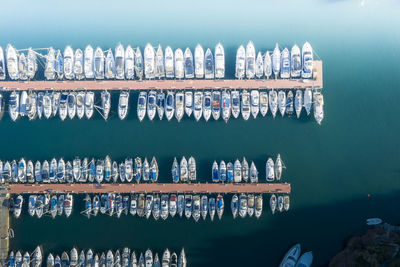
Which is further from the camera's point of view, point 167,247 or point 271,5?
point 271,5

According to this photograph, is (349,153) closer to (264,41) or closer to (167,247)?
(264,41)

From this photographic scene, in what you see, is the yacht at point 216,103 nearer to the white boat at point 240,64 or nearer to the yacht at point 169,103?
the white boat at point 240,64

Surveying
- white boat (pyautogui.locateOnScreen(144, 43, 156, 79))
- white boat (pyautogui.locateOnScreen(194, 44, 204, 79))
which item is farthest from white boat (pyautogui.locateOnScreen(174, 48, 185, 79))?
white boat (pyautogui.locateOnScreen(144, 43, 156, 79))

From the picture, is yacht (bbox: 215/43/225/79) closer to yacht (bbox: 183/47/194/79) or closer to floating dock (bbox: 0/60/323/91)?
floating dock (bbox: 0/60/323/91)

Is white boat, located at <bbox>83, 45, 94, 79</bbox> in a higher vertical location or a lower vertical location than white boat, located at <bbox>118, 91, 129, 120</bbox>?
higher

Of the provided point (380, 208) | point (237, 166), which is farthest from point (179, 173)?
point (380, 208)

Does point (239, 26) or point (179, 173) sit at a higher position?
point (239, 26)

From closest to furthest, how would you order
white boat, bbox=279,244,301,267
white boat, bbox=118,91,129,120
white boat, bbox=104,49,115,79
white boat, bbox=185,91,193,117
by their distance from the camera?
white boat, bbox=279,244,301,267 < white boat, bbox=185,91,193,117 < white boat, bbox=118,91,129,120 < white boat, bbox=104,49,115,79
